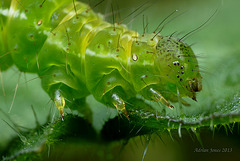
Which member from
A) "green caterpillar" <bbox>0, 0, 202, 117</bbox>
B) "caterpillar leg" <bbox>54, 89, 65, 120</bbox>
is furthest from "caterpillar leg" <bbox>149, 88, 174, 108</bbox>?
"caterpillar leg" <bbox>54, 89, 65, 120</bbox>

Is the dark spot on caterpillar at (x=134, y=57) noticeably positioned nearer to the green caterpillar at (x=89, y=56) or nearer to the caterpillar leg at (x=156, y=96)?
the green caterpillar at (x=89, y=56)

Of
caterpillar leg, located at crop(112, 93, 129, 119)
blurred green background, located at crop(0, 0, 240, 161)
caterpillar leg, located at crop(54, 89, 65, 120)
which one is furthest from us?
blurred green background, located at crop(0, 0, 240, 161)

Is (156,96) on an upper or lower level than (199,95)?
lower

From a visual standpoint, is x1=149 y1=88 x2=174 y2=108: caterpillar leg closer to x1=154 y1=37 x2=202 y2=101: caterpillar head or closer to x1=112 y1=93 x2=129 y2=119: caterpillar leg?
x1=154 y1=37 x2=202 y2=101: caterpillar head

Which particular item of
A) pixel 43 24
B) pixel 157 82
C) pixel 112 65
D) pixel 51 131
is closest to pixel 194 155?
pixel 157 82

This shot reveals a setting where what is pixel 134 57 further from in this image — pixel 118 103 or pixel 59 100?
pixel 59 100

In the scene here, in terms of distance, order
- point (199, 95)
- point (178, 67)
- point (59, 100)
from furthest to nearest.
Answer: point (199, 95)
point (59, 100)
point (178, 67)

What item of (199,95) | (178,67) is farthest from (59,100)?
(199,95)
